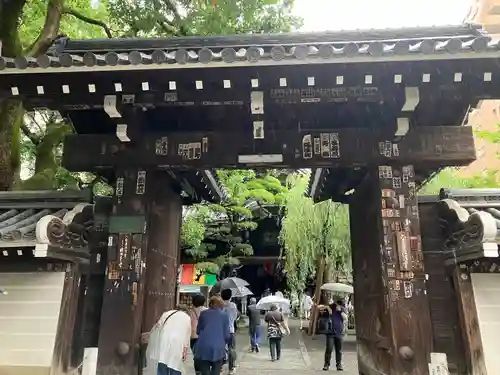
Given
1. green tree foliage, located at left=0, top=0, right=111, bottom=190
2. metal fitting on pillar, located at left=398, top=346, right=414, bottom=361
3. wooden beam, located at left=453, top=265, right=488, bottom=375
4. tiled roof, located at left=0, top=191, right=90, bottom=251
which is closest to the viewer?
metal fitting on pillar, located at left=398, top=346, right=414, bottom=361

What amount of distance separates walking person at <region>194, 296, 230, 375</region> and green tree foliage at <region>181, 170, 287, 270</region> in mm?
8876

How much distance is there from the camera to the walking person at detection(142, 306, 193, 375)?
4.94m

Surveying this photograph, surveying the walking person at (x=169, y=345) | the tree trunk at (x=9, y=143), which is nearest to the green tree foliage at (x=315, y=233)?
the tree trunk at (x=9, y=143)

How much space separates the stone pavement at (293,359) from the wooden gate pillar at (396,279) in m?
3.80

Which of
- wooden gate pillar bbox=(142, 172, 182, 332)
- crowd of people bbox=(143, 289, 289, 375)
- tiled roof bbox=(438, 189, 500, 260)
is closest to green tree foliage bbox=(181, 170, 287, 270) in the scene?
wooden gate pillar bbox=(142, 172, 182, 332)

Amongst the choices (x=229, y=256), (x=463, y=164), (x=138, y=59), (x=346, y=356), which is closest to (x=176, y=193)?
(x=138, y=59)

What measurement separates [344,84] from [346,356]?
32.9ft

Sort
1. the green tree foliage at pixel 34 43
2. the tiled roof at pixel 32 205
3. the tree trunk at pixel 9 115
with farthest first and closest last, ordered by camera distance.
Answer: the green tree foliage at pixel 34 43 < the tree trunk at pixel 9 115 < the tiled roof at pixel 32 205

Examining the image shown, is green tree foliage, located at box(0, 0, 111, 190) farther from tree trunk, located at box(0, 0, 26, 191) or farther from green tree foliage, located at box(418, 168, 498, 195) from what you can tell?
green tree foliage, located at box(418, 168, 498, 195)

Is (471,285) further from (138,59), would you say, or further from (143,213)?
(138,59)

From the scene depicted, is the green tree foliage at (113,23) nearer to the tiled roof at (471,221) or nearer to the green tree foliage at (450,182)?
the tiled roof at (471,221)

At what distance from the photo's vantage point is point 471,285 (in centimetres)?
543

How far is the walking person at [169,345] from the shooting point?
16.2 ft

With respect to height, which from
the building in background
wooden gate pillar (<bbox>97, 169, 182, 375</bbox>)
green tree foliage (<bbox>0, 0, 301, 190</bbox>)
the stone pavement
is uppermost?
the building in background
